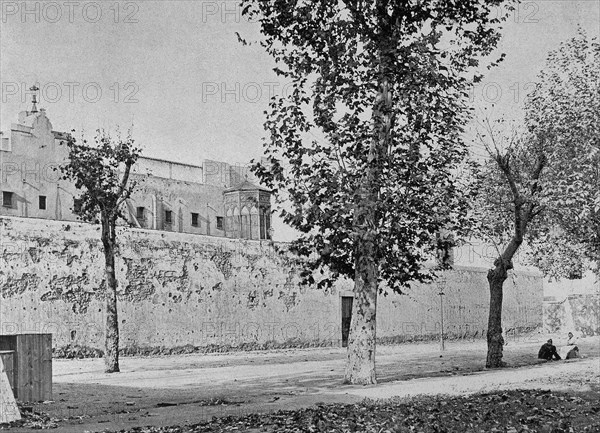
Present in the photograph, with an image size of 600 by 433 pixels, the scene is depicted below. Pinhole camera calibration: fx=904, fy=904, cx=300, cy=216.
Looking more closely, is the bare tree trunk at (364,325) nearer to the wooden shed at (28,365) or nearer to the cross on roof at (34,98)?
the wooden shed at (28,365)

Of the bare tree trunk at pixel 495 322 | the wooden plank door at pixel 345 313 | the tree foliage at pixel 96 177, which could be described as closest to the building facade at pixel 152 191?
the wooden plank door at pixel 345 313

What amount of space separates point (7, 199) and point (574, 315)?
33.3 metres

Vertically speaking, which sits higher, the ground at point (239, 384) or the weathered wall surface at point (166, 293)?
the weathered wall surface at point (166, 293)

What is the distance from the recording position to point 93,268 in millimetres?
29922

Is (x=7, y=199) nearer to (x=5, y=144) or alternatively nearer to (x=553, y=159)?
(x=5, y=144)

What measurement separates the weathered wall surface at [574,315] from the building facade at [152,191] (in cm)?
1840

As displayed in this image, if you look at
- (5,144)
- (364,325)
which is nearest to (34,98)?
(5,144)

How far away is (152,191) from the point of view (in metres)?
52.5

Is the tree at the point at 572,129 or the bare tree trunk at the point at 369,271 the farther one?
the tree at the point at 572,129

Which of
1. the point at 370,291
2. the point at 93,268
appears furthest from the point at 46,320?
the point at 370,291

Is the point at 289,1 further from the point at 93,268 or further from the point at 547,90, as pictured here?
the point at 93,268

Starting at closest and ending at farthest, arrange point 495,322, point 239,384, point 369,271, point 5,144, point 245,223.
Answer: point 369,271
point 239,384
point 495,322
point 5,144
point 245,223

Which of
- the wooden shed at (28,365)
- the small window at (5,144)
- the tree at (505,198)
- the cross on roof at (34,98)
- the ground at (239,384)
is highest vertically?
the cross on roof at (34,98)

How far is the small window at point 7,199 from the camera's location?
1772 inches
